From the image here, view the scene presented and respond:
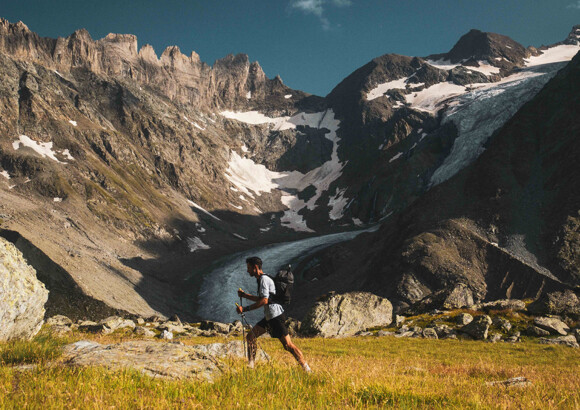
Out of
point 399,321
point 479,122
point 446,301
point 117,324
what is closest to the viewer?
point 117,324

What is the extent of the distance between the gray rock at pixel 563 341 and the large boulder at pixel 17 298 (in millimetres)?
30174

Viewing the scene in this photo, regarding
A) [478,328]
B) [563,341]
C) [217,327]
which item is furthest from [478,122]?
[217,327]

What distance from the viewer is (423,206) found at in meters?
75.8

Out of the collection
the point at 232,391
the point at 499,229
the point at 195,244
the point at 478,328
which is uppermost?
the point at 195,244

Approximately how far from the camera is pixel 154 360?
6.32 meters

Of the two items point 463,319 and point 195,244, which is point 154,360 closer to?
point 463,319

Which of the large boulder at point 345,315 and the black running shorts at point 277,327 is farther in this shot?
the large boulder at point 345,315

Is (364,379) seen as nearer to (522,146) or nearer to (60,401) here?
(60,401)

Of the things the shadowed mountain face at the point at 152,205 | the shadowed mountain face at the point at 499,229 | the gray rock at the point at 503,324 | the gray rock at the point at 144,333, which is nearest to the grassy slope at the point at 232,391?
the gray rock at the point at 144,333

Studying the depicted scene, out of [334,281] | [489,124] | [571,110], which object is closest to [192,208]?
[334,281]

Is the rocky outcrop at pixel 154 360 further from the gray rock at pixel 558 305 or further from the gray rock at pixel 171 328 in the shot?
the gray rock at pixel 558 305

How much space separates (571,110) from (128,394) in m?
99.9

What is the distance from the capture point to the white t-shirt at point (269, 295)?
9211mm

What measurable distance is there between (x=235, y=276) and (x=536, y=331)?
79.8 m
